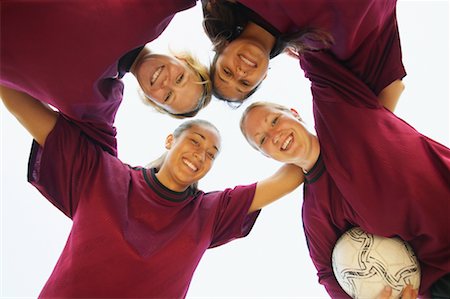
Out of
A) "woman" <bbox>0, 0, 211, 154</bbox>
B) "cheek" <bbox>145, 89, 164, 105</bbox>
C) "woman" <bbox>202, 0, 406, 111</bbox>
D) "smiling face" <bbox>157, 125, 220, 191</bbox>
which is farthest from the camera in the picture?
"smiling face" <bbox>157, 125, 220, 191</bbox>

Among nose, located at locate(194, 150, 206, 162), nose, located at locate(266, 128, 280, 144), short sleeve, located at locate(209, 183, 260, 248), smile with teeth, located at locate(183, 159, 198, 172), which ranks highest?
nose, located at locate(266, 128, 280, 144)

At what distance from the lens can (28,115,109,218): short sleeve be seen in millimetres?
1219

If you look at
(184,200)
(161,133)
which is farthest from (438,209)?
(161,133)

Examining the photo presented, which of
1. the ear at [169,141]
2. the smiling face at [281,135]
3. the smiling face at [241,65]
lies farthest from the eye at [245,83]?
the ear at [169,141]

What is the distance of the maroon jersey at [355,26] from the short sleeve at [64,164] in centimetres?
58

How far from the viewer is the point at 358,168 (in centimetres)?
120

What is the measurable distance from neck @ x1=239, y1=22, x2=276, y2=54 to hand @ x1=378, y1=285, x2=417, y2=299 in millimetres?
711

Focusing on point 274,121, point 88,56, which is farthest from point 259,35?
point 88,56

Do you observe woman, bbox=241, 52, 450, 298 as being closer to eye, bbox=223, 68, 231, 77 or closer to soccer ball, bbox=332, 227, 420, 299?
soccer ball, bbox=332, 227, 420, 299

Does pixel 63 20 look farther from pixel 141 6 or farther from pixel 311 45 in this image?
pixel 311 45

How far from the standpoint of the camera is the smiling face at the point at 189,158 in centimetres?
133

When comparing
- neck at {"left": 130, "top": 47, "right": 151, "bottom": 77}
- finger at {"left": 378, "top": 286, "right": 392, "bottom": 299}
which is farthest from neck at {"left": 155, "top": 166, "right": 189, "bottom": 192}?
Answer: finger at {"left": 378, "top": 286, "right": 392, "bottom": 299}

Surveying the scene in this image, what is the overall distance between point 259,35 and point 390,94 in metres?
0.42

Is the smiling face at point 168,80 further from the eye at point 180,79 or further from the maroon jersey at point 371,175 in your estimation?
the maroon jersey at point 371,175
